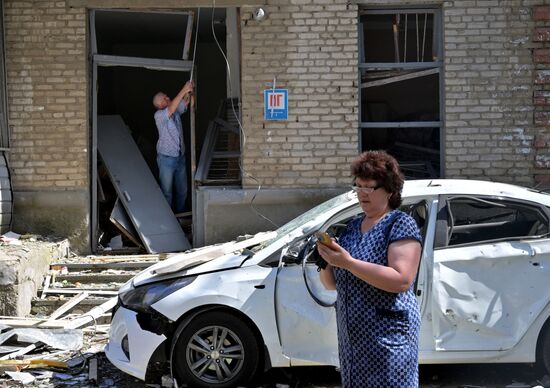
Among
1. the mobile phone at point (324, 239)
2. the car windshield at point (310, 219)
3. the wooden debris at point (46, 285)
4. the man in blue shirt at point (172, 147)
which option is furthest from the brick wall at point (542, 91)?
the mobile phone at point (324, 239)

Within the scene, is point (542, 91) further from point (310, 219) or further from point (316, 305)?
point (316, 305)

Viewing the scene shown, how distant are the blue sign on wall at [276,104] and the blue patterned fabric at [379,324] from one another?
20.6 feet

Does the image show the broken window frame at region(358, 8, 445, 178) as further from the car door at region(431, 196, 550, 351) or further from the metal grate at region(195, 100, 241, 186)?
the car door at region(431, 196, 550, 351)

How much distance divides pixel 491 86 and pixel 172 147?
4.42 meters

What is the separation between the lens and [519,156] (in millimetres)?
9539

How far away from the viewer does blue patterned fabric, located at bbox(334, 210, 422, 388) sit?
325 centimetres

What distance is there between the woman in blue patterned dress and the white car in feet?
6.93

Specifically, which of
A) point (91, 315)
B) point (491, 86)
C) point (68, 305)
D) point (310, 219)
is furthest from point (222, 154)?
point (310, 219)

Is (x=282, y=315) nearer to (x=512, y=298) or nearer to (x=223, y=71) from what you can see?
(x=512, y=298)

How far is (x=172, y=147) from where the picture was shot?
10.4 m

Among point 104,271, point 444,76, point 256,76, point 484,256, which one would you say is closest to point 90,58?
point 256,76

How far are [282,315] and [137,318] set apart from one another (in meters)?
1.13

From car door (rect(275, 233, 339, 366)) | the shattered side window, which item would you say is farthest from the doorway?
the shattered side window

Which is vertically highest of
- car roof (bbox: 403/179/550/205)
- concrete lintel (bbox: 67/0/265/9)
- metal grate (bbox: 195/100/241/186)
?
concrete lintel (bbox: 67/0/265/9)
